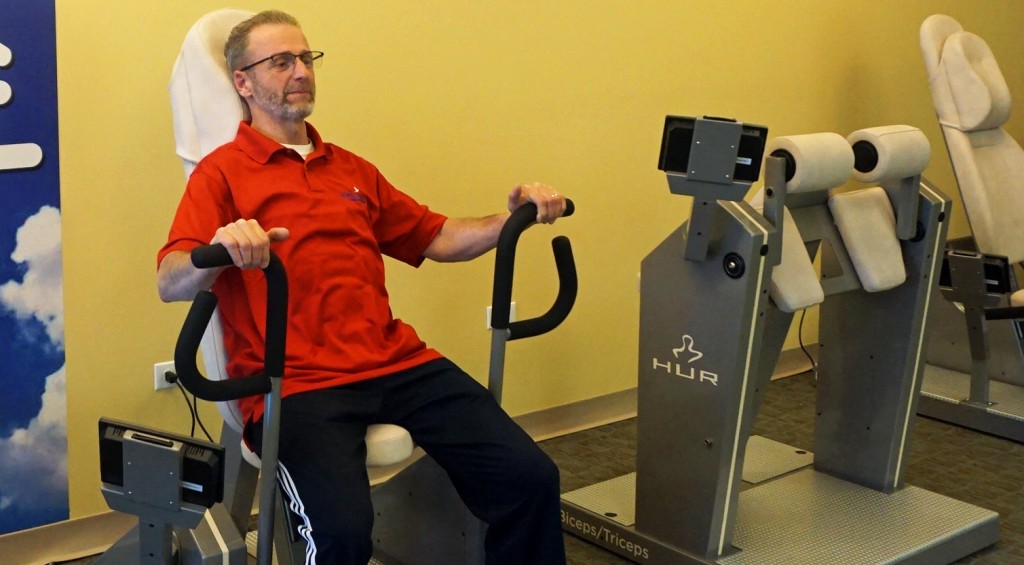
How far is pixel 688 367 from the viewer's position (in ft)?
8.95

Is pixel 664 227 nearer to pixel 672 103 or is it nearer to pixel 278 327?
pixel 672 103

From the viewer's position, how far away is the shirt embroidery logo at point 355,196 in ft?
8.27

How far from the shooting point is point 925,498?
3.16 metres

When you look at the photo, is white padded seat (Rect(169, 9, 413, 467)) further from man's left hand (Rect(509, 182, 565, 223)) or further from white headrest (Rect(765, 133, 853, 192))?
white headrest (Rect(765, 133, 853, 192))

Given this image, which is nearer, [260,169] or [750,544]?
[260,169]

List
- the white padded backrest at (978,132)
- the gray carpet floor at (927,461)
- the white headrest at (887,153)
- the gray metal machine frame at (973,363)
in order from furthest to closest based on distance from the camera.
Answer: the white padded backrest at (978,132) → the gray metal machine frame at (973,363) → the gray carpet floor at (927,461) → the white headrest at (887,153)

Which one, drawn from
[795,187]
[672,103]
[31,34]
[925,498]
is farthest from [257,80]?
[925,498]

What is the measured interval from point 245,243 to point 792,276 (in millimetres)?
1389

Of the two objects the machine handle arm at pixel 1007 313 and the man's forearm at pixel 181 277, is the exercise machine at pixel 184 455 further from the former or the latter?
the machine handle arm at pixel 1007 313

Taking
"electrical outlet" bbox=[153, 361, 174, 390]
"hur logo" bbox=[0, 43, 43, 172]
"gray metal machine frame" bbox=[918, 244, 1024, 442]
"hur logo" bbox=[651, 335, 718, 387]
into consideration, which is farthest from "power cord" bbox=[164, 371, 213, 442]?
"gray metal machine frame" bbox=[918, 244, 1024, 442]

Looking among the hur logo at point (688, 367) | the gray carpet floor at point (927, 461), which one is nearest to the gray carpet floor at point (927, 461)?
the gray carpet floor at point (927, 461)

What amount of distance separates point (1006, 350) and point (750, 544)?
1.89 m

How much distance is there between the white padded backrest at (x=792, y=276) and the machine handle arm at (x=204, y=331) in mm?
1212

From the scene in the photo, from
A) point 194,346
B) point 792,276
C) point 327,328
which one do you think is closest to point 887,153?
point 792,276
